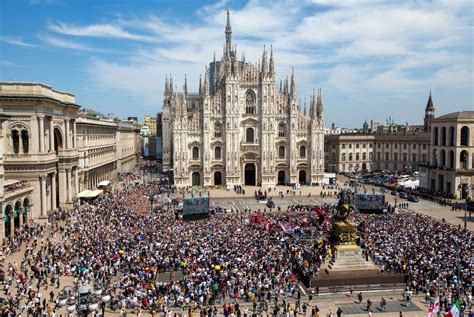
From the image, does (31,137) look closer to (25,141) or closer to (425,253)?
(25,141)

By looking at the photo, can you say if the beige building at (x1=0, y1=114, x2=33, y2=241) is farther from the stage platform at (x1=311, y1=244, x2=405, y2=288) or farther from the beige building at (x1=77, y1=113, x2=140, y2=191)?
the stage platform at (x1=311, y1=244, x2=405, y2=288)

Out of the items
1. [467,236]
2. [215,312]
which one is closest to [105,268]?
[215,312]

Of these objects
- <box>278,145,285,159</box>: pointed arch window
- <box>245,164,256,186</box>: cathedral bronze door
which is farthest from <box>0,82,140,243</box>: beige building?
<box>278,145,285,159</box>: pointed arch window

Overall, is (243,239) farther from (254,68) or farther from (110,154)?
(110,154)

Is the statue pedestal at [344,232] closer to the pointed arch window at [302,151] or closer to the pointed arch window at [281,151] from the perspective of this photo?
the pointed arch window at [281,151]

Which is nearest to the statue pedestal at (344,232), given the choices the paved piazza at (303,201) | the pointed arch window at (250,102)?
the paved piazza at (303,201)

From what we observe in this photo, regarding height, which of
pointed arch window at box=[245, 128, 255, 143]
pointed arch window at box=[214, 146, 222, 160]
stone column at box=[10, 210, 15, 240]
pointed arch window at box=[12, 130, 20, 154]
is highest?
pointed arch window at box=[245, 128, 255, 143]

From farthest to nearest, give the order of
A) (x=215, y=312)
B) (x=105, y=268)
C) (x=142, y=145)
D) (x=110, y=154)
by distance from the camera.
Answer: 1. (x=142, y=145)
2. (x=110, y=154)
3. (x=105, y=268)
4. (x=215, y=312)
